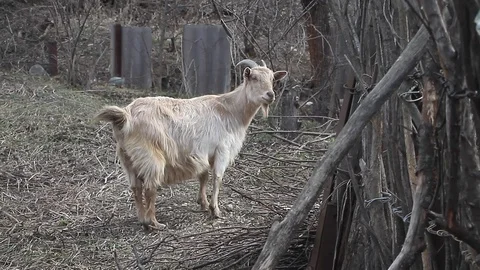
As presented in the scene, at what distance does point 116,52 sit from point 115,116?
23.2 feet

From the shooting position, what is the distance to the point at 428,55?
2193mm

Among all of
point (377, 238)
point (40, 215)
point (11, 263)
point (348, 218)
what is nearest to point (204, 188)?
point (40, 215)

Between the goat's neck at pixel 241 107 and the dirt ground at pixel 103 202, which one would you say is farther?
the goat's neck at pixel 241 107

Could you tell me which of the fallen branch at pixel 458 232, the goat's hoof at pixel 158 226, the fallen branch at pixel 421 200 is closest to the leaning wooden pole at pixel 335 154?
the fallen branch at pixel 421 200

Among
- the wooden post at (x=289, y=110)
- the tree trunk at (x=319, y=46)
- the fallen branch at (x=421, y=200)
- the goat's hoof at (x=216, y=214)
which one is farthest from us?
the tree trunk at (x=319, y=46)

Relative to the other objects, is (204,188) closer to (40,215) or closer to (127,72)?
(40,215)

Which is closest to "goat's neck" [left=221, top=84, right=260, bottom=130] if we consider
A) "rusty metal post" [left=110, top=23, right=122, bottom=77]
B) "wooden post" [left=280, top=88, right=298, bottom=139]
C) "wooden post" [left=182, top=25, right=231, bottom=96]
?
"wooden post" [left=280, top=88, right=298, bottom=139]

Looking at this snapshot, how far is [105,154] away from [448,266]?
676 cm

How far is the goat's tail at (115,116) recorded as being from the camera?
6859 millimetres

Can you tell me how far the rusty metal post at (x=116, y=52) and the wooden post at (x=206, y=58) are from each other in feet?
4.03

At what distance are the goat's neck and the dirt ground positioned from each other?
0.37 metres

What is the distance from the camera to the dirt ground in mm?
5844

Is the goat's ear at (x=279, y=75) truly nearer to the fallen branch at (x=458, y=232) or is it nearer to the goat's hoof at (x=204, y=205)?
the goat's hoof at (x=204, y=205)

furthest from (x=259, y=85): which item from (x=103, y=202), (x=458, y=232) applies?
(x=458, y=232)
